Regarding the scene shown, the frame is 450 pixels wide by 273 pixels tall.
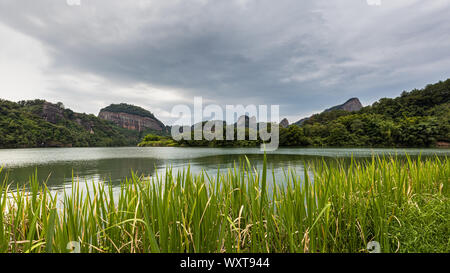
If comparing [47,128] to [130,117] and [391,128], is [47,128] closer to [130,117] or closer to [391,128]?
[391,128]

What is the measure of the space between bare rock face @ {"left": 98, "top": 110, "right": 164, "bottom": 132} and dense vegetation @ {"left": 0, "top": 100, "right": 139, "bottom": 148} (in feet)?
56.1

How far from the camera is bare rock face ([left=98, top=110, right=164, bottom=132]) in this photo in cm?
15250

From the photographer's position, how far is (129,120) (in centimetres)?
15650

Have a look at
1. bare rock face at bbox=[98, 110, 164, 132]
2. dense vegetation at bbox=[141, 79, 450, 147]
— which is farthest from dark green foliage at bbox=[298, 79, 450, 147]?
bare rock face at bbox=[98, 110, 164, 132]

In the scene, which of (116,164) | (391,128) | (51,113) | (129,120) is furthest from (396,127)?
(129,120)

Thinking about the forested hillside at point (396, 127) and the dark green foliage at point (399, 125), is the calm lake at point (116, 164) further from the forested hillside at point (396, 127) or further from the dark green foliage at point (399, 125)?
the forested hillside at point (396, 127)

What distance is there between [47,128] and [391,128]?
93.2 m

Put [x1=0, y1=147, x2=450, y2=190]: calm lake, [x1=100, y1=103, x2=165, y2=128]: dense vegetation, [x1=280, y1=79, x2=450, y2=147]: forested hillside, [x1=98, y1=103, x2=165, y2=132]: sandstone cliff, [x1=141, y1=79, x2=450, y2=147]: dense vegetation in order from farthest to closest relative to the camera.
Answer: [x1=100, y1=103, x2=165, y2=128]: dense vegetation
[x1=98, y1=103, x2=165, y2=132]: sandstone cliff
[x1=141, y1=79, x2=450, y2=147]: dense vegetation
[x1=280, y1=79, x2=450, y2=147]: forested hillside
[x1=0, y1=147, x2=450, y2=190]: calm lake

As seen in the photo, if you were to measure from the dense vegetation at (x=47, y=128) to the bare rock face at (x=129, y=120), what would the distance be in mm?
17110

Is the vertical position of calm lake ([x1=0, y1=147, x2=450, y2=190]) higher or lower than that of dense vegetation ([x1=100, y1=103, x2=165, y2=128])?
lower

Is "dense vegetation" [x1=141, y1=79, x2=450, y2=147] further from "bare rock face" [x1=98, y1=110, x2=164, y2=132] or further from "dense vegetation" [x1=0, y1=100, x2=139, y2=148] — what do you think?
"bare rock face" [x1=98, y1=110, x2=164, y2=132]

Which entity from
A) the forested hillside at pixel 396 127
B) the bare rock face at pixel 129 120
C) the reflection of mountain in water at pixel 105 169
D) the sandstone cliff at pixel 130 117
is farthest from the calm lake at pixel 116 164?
the sandstone cliff at pixel 130 117
